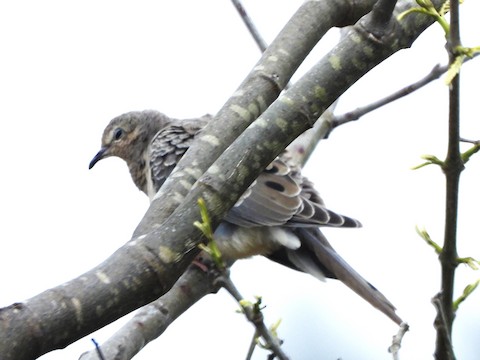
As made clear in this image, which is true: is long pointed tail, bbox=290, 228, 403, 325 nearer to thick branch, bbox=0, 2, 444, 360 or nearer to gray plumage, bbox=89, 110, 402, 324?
gray plumage, bbox=89, 110, 402, 324

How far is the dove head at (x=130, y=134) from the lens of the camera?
6.88 metres

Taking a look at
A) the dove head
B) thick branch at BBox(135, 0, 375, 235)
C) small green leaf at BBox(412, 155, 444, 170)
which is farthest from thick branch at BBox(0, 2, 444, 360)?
the dove head

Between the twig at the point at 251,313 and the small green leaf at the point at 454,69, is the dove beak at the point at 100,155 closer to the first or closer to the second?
the twig at the point at 251,313

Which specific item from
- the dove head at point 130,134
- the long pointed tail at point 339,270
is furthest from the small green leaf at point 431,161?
the dove head at point 130,134

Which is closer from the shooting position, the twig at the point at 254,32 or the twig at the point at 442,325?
the twig at the point at 442,325

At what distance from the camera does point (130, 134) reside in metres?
6.95

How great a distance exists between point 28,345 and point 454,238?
0.87 metres

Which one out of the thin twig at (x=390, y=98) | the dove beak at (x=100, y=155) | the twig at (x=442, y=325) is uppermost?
the dove beak at (x=100, y=155)

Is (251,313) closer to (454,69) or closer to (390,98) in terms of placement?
(454,69)

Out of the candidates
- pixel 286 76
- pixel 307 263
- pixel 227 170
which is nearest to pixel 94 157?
pixel 307 263

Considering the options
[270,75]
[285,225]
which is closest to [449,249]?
[270,75]

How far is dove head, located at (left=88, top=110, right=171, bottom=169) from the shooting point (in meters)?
6.88

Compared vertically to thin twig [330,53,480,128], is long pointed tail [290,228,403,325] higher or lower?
lower

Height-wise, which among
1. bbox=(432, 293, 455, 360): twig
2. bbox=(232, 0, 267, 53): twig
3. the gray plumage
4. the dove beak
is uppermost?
the dove beak
